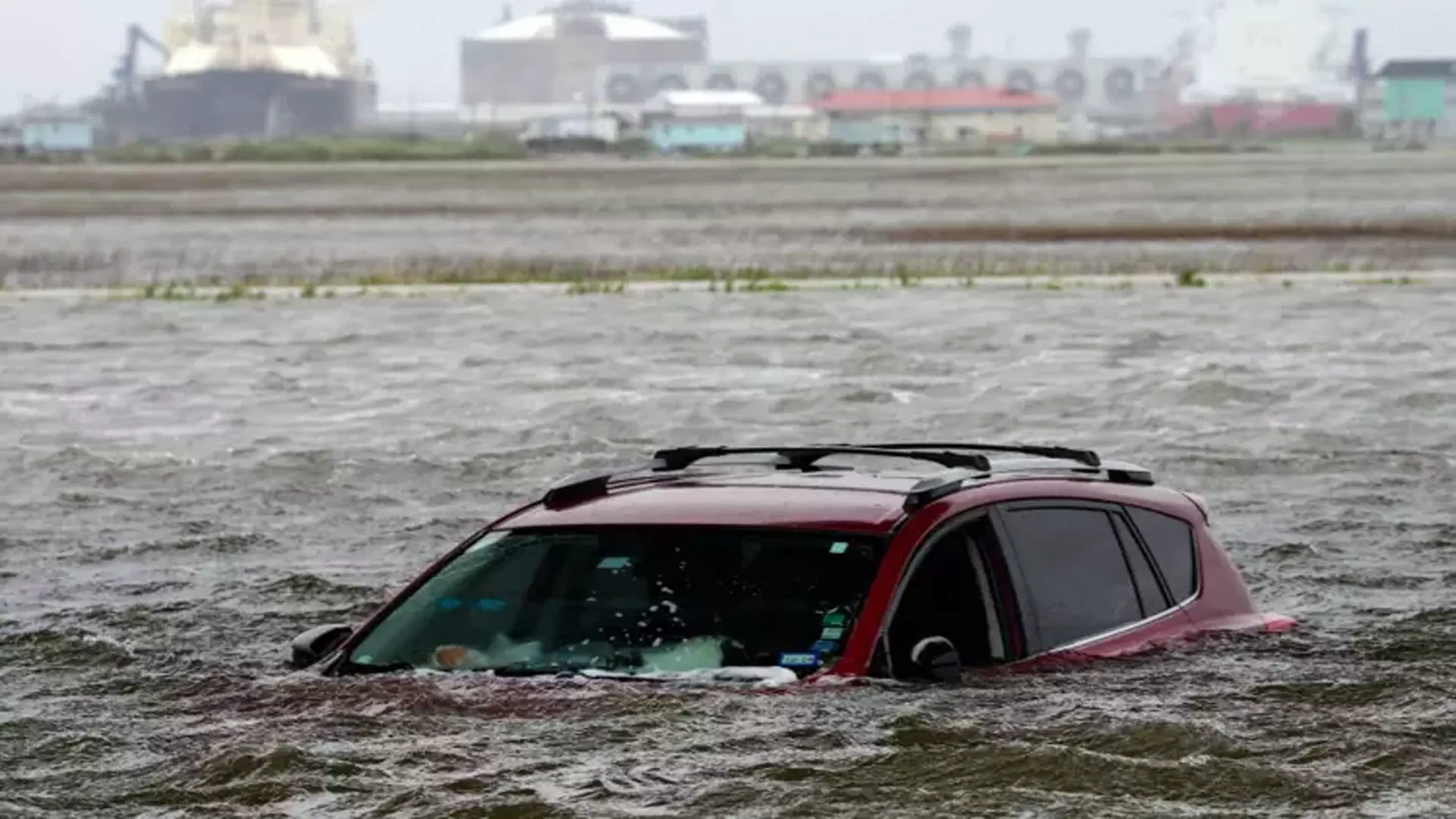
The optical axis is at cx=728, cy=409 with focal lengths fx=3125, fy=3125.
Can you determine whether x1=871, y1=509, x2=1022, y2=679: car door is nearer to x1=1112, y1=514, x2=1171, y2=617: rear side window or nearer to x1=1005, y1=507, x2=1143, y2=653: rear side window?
x1=1005, y1=507, x2=1143, y2=653: rear side window

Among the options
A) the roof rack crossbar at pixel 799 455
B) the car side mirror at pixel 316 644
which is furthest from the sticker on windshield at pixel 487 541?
the roof rack crossbar at pixel 799 455

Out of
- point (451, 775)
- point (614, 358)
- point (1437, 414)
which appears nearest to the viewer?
point (451, 775)

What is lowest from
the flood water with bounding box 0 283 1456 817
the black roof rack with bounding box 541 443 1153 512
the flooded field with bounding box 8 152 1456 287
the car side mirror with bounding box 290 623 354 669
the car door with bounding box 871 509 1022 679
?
the flooded field with bounding box 8 152 1456 287

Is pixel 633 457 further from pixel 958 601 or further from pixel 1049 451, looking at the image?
pixel 958 601

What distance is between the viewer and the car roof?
8.84m

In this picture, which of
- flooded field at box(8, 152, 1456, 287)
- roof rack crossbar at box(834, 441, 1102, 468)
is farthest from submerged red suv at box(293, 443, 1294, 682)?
flooded field at box(8, 152, 1456, 287)

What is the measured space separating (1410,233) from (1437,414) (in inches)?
1518

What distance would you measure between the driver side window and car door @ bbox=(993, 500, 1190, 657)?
10 cm

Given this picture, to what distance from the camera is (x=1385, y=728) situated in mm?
10016

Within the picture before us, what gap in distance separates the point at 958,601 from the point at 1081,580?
64 cm

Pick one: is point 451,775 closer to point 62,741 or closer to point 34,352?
point 62,741

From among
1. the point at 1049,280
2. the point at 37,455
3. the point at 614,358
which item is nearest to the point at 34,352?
the point at 614,358

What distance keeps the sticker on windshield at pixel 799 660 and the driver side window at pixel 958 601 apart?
220mm

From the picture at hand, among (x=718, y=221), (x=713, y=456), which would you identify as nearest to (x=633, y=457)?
(x=713, y=456)
